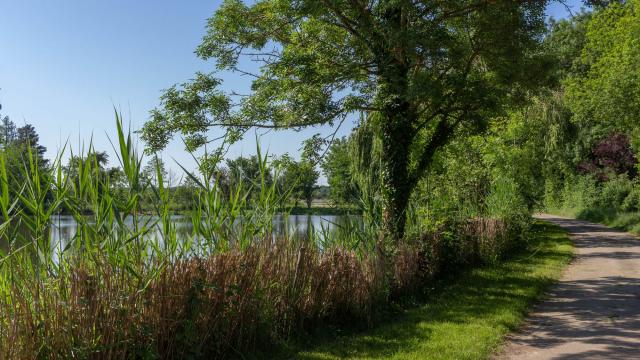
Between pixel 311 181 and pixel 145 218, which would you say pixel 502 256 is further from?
pixel 145 218

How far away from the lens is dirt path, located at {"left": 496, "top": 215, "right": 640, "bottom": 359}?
6.18 m

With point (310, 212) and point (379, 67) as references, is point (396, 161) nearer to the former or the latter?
point (379, 67)

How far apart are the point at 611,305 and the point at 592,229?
1680 centimetres

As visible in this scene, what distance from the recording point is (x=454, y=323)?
754 centimetres

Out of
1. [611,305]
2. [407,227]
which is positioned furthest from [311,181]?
[611,305]

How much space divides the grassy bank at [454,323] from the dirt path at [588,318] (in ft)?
0.94

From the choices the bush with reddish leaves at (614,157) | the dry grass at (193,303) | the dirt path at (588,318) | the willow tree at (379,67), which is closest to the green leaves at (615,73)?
the bush with reddish leaves at (614,157)

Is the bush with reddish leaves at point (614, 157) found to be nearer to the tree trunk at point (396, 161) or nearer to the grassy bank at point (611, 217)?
the grassy bank at point (611, 217)

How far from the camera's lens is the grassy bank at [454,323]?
6207 mm

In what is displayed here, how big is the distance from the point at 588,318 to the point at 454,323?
6.39 ft

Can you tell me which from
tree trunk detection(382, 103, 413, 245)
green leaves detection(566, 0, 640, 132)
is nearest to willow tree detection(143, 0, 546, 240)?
tree trunk detection(382, 103, 413, 245)

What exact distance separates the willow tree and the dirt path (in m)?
2.94

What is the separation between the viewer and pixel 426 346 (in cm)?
643

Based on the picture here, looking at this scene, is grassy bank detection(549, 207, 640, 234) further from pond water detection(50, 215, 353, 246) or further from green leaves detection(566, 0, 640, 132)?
pond water detection(50, 215, 353, 246)
